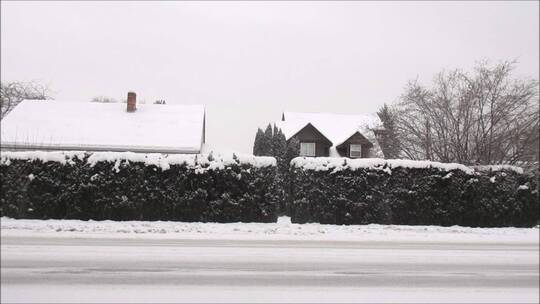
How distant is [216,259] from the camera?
29.2ft

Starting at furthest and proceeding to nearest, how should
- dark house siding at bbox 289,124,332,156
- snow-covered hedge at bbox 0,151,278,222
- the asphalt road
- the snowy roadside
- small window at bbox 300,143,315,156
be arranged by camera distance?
dark house siding at bbox 289,124,332,156, small window at bbox 300,143,315,156, snow-covered hedge at bbox 0,151,278,222, the snowy roadside, the asphalt road

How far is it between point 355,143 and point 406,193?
24531mm

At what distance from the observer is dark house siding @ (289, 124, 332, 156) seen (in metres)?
41.3

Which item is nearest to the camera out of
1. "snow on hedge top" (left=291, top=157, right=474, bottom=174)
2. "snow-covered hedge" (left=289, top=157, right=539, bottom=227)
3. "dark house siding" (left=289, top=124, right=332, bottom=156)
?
"snow-covered hedge" (left=289, top=157, right=539, bottom=227)

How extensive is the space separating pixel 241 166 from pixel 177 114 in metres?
14.4

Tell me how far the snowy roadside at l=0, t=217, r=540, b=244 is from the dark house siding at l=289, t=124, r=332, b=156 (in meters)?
25.3

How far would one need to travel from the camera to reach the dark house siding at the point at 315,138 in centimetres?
4128

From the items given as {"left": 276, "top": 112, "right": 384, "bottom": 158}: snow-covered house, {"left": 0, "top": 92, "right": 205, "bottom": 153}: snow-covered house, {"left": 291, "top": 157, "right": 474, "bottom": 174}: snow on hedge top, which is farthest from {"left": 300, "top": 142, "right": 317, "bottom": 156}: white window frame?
{"left": 291, "top": 157, "right": 474, "bottom": 174}: snow on hedge top

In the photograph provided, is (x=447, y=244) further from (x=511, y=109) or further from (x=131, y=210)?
(x=511, y=109)

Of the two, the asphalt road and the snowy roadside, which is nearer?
the asphalt road

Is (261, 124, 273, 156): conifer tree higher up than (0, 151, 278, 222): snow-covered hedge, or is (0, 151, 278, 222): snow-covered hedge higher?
(261, 124, 273, 156): conifer tree

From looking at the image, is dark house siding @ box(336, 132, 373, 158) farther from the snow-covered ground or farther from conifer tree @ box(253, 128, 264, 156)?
the snow-covered ground

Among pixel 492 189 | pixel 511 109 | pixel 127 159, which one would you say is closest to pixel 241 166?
pixel 127 159

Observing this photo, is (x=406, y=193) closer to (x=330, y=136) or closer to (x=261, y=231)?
(x=261, y=231)
